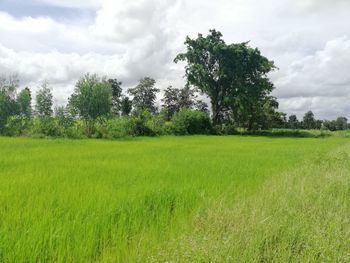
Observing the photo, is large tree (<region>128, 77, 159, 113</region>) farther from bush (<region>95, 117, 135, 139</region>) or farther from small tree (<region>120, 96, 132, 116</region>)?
bush (<region>95, 117, 135, 139</region>)

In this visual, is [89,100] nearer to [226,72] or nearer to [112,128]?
[112,128]

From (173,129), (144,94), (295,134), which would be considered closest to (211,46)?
(173,129)

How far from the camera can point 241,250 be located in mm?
3344

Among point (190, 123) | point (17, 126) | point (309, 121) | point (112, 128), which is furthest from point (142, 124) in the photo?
point (309, 121)

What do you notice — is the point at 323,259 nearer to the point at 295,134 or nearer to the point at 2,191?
the point at 2,191

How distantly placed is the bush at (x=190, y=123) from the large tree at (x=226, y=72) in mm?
2573

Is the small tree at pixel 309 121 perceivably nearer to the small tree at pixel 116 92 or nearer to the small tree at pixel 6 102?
the small tree at pixel 116 92

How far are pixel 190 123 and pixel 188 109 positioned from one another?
82.1 inches

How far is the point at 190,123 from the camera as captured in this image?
125ft

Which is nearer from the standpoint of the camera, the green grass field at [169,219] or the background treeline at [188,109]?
the green grass field at [169,219]

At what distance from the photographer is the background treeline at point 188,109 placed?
92.2 feet

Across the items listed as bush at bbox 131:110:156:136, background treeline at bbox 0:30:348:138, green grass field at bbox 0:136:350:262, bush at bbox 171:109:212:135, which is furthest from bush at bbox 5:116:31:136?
green grass field at bbox 0:136:350:262

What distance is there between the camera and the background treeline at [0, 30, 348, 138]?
28.1m

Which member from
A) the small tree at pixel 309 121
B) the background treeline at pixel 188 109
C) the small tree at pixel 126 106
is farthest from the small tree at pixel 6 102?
the small tree at pixel 309 121
